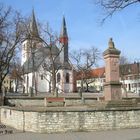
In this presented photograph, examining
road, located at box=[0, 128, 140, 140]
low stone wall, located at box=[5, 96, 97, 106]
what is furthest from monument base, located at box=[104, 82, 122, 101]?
low stone wall, located at box=[5, 96, 97, 106]

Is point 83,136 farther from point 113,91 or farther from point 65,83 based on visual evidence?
point 65,83

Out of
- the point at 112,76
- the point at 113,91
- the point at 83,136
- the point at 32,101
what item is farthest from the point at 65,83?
the point at 83,136

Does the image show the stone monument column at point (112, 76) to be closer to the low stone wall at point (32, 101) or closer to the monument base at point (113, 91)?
the monument base at point (113, 91)

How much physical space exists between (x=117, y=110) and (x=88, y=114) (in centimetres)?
176

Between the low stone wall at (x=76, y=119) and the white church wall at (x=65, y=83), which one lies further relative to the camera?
the white church wall at (x=65, y=83)

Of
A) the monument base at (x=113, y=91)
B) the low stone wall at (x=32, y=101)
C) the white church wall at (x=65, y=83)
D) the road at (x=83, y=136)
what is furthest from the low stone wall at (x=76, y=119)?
the white church wall at (x=65, y=83)

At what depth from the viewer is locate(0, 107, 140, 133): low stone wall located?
19.8 metres

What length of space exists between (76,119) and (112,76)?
224 inches

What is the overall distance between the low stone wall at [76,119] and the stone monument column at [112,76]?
3.42 meters

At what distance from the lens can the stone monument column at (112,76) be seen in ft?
80.2

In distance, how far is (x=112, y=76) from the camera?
24625 mm

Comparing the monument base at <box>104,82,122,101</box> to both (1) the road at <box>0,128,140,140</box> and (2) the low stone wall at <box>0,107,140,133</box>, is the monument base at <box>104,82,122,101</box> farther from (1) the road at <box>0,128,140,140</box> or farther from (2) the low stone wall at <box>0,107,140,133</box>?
(1) the road at <box>0,128,140,140</box>

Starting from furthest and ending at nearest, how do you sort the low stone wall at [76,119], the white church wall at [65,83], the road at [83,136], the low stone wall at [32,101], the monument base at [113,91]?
the white church wall at [65,83] < the low stone wall at [32,101] < the monument base at [113,91] < the low stone wall at [76,119] < the road at [83,136]

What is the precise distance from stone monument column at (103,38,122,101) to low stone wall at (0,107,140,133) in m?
3.42
